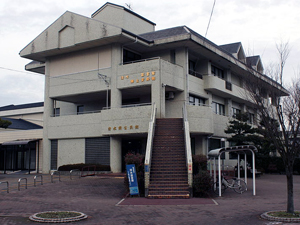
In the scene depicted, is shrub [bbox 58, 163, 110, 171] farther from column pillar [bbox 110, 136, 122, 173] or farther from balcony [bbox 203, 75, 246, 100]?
balcony [bbox 203, 75, 246, 100]

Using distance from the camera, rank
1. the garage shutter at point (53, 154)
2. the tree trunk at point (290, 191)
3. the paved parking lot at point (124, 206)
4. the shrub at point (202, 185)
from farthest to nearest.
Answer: the garage shutter at point (53, 154)
the shrub at point (202, 185)
the tree trunk at point (290, 191)
the paved parking lot at point (124, 206)

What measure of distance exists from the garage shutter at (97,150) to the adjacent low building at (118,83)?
0.07m

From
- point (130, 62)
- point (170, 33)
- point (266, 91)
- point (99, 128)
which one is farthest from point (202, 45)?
point (266, 91)

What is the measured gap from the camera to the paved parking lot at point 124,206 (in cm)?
1066

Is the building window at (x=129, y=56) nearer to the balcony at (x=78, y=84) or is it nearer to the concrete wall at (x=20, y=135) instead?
the balcony at (x=78, y=84)

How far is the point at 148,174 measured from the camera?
15742 mm

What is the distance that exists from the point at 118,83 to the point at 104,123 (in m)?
3.08

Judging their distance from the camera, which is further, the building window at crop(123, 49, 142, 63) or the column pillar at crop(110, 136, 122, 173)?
the building window at crop(123, 49, 142, 63)

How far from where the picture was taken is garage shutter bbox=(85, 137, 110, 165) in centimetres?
2611

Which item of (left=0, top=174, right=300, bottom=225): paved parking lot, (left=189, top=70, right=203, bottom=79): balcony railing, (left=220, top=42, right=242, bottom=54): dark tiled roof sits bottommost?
(left=0, top=174, right=300, bottom=225): paved parking lot

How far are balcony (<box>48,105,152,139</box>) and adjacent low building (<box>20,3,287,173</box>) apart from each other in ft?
0.23

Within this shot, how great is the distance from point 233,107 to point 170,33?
37.3 feet

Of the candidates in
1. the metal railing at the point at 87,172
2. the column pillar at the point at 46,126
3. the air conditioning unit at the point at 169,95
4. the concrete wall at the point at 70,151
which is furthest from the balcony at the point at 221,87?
the column pillar at the point at 46,126

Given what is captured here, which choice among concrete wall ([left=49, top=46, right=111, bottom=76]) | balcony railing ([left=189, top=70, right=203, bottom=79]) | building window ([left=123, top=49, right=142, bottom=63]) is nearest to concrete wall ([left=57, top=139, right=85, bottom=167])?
concrete wall ([left=49, top=46, right=111, bottom=76])
